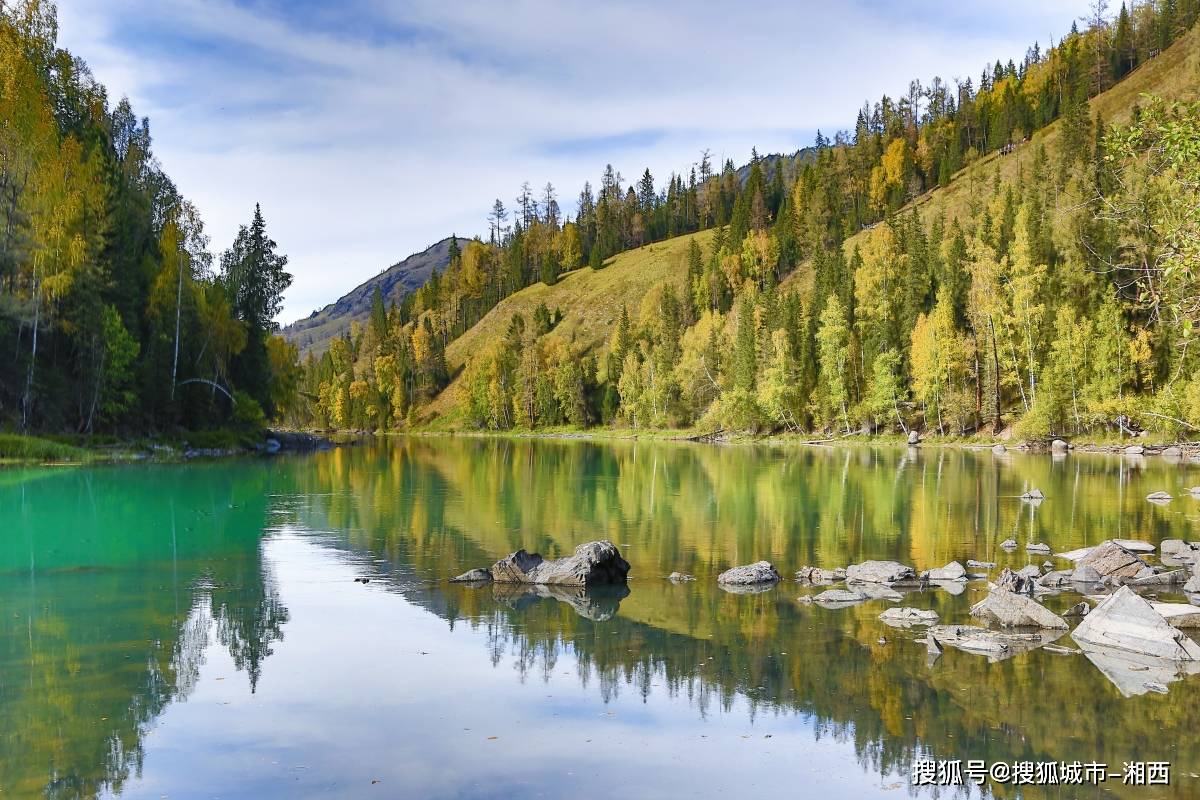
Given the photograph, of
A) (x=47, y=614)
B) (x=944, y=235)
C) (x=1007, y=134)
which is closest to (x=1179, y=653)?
(x=47, y=614)

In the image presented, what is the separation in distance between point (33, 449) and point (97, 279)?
11.7 m

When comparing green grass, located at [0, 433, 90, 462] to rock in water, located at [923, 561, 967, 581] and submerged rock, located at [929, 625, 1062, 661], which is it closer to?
rock in water, located at [923, 561, 967, 581]

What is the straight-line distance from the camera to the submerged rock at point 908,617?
16.2m

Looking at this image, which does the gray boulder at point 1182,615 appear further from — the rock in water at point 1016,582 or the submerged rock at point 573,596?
the submerged rock at point 573,596

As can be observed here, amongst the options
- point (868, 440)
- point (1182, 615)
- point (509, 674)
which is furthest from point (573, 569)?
point (868, 440)

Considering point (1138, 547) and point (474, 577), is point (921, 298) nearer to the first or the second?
point (1138, 547)

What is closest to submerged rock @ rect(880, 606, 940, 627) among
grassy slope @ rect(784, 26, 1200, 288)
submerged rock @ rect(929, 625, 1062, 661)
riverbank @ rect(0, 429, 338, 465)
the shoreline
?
submerged rock @ rect(929, 625, 1062, 661)

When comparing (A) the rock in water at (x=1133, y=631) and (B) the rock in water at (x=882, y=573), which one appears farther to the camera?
(B) the rock in water at (x=882, y=573)

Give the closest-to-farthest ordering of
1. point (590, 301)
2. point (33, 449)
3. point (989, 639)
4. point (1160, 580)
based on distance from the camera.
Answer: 1. point (989, 639)
2. point (1160, 580)
3. point (33, 449)
4. point (590, 301)

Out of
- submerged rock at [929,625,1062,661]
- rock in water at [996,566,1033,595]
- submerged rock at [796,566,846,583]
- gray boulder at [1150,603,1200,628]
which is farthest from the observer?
submerged rock at [796,566,846,583]

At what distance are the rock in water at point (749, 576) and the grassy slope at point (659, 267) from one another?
406ft

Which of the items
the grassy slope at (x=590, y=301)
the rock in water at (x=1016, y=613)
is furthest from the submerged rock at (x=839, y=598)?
the grassy slope at (x=590, y=301)

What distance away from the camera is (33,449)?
168 feet

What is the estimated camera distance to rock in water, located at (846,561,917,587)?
19906 mm
